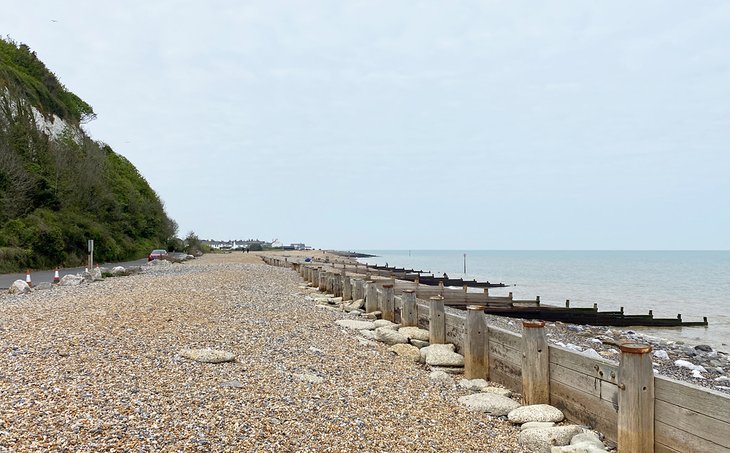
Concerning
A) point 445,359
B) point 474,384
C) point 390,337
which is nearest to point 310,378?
point 474,384

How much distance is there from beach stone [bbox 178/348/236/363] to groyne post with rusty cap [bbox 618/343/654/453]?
498cm

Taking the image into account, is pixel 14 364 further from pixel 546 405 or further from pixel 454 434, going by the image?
pixel 546 405

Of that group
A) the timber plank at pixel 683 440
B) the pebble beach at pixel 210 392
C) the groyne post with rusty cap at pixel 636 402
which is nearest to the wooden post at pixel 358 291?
the pebble beach at pixel 210 392

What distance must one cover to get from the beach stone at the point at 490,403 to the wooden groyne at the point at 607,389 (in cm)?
26

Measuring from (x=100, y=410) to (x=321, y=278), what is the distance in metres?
16.5

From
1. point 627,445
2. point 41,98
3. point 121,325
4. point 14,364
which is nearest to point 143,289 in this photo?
point 121,325

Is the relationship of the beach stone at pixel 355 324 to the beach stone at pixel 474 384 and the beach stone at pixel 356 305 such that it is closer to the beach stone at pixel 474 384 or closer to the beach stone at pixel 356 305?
the beach stone at pixel 356 305

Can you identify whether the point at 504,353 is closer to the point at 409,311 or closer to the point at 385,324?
the point at 409,311

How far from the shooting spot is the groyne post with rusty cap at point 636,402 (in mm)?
4930

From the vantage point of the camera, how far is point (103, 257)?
3869cm

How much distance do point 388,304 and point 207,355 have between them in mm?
6284

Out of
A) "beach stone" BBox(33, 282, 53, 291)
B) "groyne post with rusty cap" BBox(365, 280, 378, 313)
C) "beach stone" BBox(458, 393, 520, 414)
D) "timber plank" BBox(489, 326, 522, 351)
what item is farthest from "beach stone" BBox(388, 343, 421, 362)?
"beach stone" BBox(33, 282, 53, 291)

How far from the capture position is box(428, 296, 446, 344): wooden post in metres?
9.85

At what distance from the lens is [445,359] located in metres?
8.84
